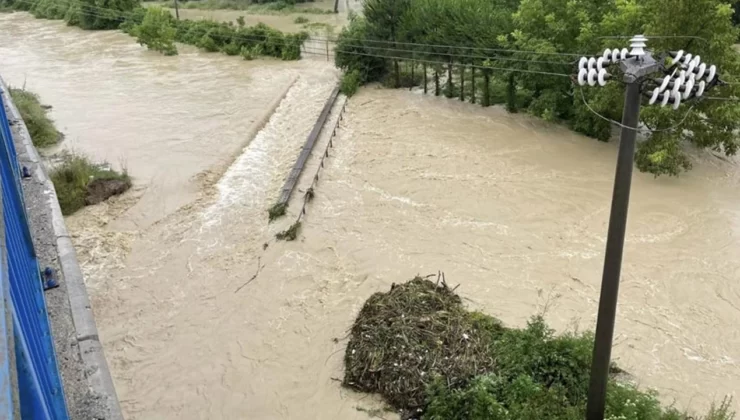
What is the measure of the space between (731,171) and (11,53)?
3446cm

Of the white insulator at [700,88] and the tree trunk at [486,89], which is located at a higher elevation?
the white insulator at [700,88]

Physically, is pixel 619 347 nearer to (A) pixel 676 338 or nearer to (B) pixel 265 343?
(A) pixel 676 338

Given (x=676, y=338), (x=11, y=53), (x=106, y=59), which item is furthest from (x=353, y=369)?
(x=11, y=53)

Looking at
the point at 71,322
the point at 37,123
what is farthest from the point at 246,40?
the point at 71,322

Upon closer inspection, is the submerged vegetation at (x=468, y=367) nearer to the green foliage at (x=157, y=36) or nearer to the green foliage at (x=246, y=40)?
the green foliage at (x=246, y=40)

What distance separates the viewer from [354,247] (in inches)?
474

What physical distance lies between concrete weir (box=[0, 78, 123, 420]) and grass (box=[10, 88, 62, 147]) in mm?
10070

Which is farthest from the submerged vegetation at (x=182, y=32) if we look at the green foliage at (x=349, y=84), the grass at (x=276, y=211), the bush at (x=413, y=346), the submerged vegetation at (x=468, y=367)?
the submerged vegetation at (x=468, y=367)

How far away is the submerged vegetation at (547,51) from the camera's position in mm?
13188

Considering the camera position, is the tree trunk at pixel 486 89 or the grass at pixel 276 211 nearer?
the grass at pixel 276 211

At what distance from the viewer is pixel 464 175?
1525cm

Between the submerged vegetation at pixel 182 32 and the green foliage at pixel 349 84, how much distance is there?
660cm

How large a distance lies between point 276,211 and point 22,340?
10.7 meters

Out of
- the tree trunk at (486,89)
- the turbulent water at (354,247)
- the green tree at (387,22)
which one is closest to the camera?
the turbulent water at (354,247)
